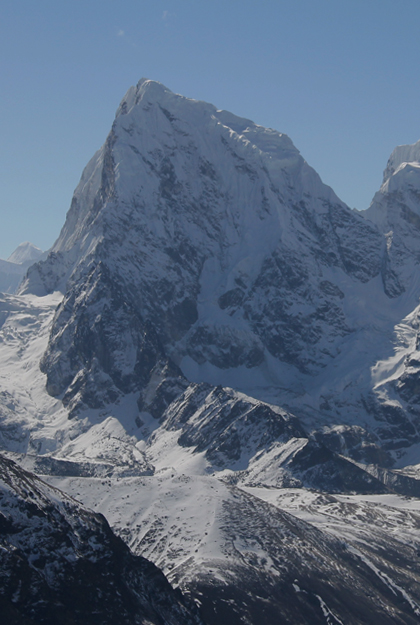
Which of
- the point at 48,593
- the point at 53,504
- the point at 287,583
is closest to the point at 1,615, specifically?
the point at 48,593

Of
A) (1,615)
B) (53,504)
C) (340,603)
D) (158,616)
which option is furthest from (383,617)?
(1,615)

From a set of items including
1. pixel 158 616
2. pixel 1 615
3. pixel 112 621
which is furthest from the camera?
pixel 158 616

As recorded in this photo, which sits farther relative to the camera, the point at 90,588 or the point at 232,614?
the point at 232,614

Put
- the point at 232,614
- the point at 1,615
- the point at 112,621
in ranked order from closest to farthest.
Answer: the point at 1,615 < the point at 112,621 < the point at 232,614

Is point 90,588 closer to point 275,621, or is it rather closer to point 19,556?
point 19,556

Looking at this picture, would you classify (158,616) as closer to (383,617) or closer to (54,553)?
(54,553)

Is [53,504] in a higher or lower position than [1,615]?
higher
